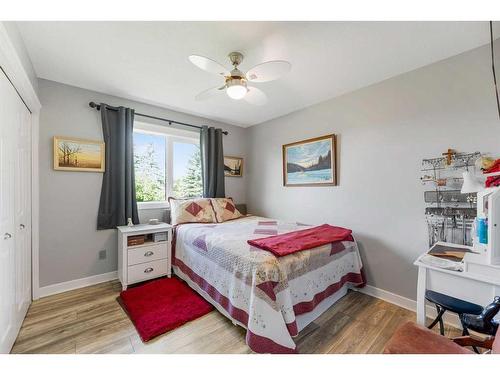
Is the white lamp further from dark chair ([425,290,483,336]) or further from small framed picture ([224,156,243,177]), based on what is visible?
small framed picture ([224,156,243,177])

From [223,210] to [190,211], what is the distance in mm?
491

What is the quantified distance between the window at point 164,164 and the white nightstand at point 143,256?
1.83 feet

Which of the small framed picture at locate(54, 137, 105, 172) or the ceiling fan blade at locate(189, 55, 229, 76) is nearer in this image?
the ceiling fan blade at locate(189, 55, 229, 76)

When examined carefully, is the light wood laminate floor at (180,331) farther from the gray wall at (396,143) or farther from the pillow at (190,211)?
the pillow at (190,211)

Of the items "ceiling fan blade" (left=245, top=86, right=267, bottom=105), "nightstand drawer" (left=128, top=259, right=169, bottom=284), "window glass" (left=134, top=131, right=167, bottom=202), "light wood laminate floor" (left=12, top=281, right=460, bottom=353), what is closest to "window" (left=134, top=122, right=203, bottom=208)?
"window glass" (left=134, top=131, right=167, bottom=202)

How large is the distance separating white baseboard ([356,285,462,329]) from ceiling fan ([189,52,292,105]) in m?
2.32

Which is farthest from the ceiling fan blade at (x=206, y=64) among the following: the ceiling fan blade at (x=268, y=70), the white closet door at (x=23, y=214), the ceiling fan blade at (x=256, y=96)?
the white closet door at (x=23, y=214)

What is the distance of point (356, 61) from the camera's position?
192 centimetres

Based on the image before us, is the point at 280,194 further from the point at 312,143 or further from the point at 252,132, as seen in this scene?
the point at 252,132

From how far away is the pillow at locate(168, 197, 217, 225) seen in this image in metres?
2.86

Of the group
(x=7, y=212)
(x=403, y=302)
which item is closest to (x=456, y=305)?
(x=403, y=302)

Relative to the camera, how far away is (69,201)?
2393 millimetres

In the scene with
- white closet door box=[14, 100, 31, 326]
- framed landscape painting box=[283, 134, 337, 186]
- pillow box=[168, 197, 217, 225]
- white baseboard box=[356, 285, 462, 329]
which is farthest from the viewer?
pillow box=[168, 197, 217, 225]

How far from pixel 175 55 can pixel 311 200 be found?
90.6 inches
